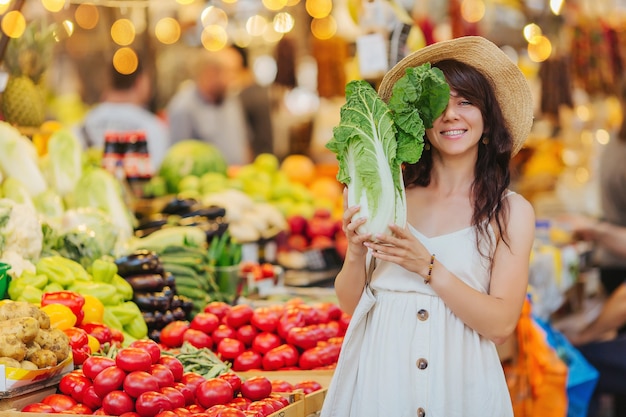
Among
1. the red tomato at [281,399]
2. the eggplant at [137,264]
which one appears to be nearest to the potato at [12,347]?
the red tomato at [281,399]

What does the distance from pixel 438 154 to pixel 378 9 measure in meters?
1.91

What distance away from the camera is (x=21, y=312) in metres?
2.90

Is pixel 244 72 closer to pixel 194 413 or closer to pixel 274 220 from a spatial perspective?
pixel 274 220

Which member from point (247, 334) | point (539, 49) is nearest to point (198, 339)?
point (247, 334)

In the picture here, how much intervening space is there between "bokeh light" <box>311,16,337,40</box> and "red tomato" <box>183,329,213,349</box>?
21.0ft

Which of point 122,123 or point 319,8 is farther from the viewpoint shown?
point 319,8

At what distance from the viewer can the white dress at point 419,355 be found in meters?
2.73

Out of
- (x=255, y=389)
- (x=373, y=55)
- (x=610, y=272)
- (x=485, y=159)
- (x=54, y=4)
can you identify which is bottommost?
(x=610, y=272)

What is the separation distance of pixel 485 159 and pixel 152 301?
1.76m

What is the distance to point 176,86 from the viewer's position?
38.8 feet

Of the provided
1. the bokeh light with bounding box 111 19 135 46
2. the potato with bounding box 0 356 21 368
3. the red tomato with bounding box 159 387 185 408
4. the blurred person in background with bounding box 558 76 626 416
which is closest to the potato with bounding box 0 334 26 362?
the potato with bounding box 0 356 21 368

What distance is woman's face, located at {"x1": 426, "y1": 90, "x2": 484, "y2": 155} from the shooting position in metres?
2.83

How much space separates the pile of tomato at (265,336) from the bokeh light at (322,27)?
6223 mm

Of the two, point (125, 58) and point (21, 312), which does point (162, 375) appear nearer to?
point (21, 312)
